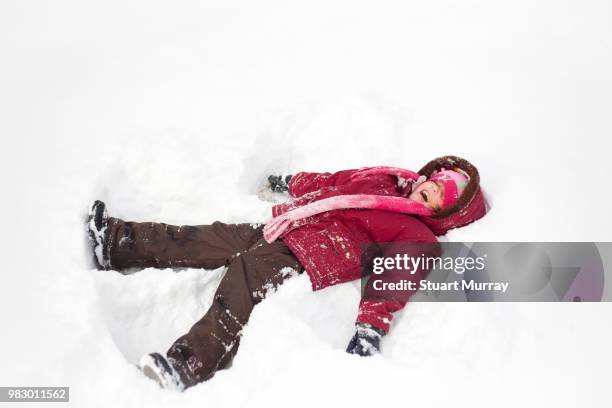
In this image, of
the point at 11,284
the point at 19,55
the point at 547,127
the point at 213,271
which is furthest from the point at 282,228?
the point at 19,55

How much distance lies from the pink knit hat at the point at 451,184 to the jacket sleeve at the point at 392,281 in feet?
0.72

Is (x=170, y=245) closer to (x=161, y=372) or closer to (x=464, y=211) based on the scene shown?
(x=161, y=372)

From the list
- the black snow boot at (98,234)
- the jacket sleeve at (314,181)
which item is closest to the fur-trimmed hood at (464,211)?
the jacket sleeve at (314,181)

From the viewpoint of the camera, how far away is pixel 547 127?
241 cm

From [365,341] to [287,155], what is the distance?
1296 mm

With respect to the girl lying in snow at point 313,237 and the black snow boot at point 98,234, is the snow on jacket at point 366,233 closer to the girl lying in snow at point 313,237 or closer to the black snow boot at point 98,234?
the girl lying in snow at point 313,237

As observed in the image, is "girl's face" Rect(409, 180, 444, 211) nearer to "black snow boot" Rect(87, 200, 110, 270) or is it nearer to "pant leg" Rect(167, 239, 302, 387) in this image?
"pant leg" Rect(167, 239, 302, 387)

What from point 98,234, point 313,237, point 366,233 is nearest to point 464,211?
point 366,233

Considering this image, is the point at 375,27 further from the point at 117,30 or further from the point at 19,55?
the point at 19,55

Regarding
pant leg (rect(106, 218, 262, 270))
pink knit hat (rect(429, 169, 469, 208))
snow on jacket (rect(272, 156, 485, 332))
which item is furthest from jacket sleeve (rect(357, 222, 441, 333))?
pant leg (rect(106, 218, 262, 270))

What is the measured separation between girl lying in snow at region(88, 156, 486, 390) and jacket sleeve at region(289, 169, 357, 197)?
27 millimetres

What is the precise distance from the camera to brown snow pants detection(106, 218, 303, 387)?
5.65 feet

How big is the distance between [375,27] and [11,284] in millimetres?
2687

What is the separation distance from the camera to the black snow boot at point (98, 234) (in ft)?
6.48
